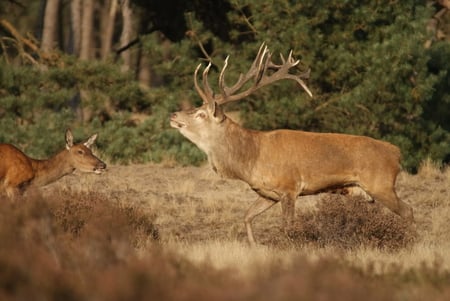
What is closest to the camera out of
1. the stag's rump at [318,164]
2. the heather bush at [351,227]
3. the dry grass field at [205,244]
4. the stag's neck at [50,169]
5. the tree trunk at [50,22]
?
the dry grass field at [205,244]

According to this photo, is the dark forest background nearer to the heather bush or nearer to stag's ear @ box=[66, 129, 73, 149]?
stag's ear @ box=[66, 129, 73, 149]

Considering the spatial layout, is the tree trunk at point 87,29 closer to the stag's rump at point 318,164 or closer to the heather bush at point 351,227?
the stag's rump at point 318,164

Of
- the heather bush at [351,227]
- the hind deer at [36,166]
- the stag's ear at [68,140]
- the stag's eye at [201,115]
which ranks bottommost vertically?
the heather bush at [351,227]

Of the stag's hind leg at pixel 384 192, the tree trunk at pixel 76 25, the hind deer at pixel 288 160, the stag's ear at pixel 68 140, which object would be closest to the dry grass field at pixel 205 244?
the stag's hind leg at pixel 384 192

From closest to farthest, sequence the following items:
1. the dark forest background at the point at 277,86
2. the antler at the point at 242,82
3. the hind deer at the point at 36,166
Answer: the antler at the point at 242,82
the hind deer at the point at 36,166
the dark forest background at the point at 277,86

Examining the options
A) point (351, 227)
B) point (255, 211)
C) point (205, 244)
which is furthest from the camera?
point (255, 211)

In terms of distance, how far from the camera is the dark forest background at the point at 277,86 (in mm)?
18547

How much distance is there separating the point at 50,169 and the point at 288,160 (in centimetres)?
356

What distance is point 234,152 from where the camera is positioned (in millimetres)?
11688

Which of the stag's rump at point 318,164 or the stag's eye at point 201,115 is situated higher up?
the stag's eye at point 201,115

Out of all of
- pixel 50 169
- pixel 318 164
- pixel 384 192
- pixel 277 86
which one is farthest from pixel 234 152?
pixel 277 86

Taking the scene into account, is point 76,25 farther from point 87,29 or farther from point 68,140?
point 68,140

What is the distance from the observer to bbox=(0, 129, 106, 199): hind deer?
12.8 meters

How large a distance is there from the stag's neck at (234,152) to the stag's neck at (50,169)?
2716mm
